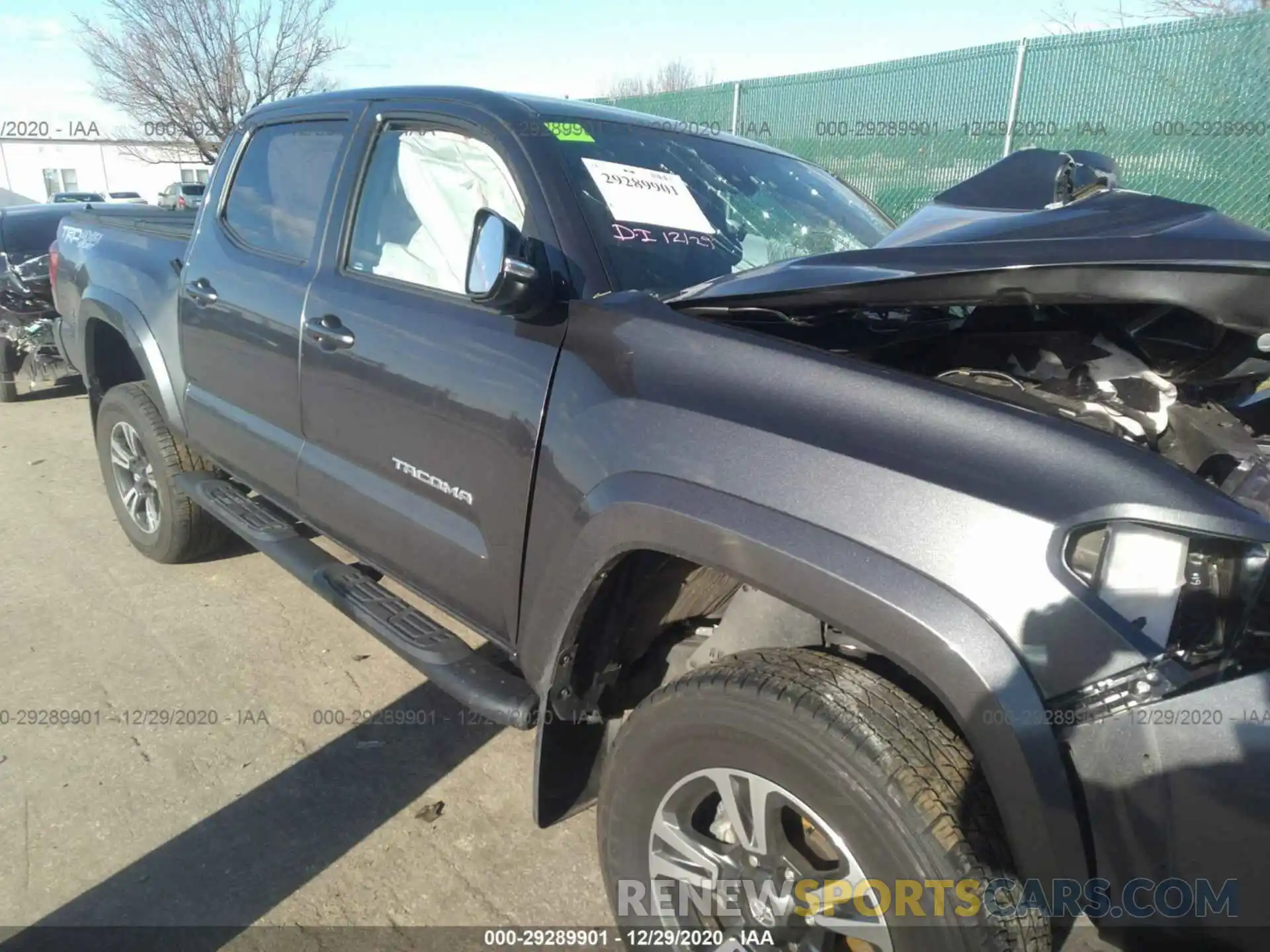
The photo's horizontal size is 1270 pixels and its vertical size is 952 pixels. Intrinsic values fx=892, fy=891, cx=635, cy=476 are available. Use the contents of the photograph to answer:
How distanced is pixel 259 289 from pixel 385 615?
131 centimetres

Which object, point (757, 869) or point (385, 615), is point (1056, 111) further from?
point (757, 869)

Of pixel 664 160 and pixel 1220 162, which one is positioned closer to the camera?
pixel 664 160

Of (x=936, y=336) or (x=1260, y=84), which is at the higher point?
(x=1260, y=84)

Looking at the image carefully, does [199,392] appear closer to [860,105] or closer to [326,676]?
[326,676]

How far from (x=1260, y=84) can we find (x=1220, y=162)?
2.00ft

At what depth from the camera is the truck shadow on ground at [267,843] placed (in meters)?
2.24

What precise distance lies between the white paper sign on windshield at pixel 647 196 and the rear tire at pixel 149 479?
2.52 m

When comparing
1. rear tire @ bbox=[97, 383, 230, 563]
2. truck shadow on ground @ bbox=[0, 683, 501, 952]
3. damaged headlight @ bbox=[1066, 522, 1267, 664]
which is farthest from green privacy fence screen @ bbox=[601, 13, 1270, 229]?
damaged headlight @ bbox=[1066, 522, 1267, 664]

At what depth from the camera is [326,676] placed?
3.43 m

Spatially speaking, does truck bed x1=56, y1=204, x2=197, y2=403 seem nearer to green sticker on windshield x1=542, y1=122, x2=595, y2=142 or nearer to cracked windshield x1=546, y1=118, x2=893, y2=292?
green sticker on windshield x1=542, y1=122, x2=595, y2=142

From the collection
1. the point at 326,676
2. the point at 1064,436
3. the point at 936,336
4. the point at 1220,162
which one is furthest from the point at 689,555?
the point at 1220,162

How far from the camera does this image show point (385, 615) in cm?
268

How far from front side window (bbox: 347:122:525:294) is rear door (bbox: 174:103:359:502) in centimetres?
22

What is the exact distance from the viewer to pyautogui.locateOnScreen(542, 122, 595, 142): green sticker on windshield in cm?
246
